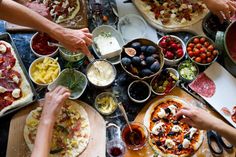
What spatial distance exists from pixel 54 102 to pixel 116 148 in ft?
1.35

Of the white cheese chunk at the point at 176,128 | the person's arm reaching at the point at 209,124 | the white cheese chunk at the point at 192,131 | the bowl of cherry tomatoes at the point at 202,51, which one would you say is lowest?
the white cheese chunk at the point at 192,131

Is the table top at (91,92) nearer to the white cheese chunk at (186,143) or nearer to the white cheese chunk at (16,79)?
the white cheese chunk at (16,79)

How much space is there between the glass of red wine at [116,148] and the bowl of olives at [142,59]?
382 millimetres

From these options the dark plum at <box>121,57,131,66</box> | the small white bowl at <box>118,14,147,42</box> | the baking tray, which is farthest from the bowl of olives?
the baking tray

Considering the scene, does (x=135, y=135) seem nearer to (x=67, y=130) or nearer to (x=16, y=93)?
(x=67, y=130)

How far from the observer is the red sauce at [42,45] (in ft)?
7.39

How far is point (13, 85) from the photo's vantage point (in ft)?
7.00

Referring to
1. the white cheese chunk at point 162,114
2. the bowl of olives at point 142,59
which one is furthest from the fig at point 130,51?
the white cheese chunk at point 162,114

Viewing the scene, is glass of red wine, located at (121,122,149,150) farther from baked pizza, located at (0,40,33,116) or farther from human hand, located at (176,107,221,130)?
baked pizza, located at (0,40,33,116)

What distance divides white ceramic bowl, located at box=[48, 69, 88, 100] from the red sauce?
0.19 metres

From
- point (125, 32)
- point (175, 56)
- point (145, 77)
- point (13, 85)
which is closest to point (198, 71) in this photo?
point (175, 56)

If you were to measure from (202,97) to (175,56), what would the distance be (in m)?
0.30

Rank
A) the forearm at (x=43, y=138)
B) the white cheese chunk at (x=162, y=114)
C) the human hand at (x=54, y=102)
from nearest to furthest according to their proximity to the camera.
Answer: the forearm at (x=43, y=138), the human hand at (x=54, y=102), the white cheese chunk at (x=162, y=114)

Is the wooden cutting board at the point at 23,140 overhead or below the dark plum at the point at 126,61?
below
